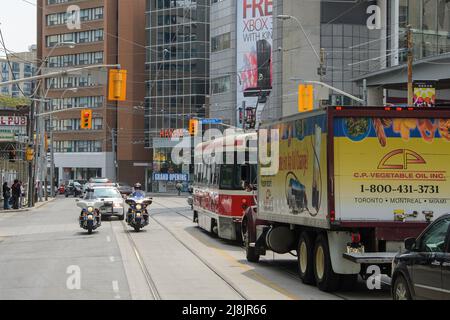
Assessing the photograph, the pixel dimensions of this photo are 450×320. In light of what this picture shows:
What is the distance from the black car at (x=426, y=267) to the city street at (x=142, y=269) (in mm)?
2443

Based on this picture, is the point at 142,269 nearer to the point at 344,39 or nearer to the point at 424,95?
the point at 424,95

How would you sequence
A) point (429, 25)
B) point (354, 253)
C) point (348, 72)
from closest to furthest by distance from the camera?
point (354, 253) → point (429, 25) → point (348, 72)

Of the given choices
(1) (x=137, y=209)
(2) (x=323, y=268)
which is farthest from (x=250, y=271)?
(1) (x=137, y=209)

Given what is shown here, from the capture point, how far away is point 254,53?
78.8 m

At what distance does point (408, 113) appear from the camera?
1291cm

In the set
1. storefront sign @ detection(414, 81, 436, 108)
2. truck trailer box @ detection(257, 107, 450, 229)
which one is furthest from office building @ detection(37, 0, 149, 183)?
truck trailer box @ detection(257, 107, 450, 229)

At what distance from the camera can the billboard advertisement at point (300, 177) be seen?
13.0 metres

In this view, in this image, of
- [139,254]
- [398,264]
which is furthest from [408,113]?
[139,254]

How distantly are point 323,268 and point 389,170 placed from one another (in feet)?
7.00

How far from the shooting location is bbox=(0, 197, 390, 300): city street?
1268 centimetres

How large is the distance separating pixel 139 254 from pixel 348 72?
5753 cm

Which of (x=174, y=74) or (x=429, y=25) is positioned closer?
(x=429, y=25)

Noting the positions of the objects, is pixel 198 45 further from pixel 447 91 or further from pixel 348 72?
pixel 447 91

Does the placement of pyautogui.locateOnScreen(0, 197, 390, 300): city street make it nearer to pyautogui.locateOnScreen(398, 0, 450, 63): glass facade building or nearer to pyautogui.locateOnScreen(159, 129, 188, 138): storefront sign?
pyautogui.locateOnScreen(398, 0, 450, 63): glass facade building
